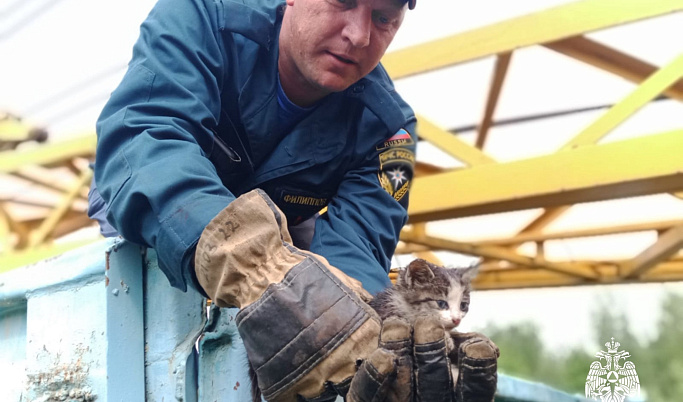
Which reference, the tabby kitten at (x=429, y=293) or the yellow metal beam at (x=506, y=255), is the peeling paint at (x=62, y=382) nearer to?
the tabby kitten at (x=429, y=293)

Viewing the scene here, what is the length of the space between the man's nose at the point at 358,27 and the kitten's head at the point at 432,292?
2.12ft

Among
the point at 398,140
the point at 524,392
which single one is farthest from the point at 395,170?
the point at 524,392

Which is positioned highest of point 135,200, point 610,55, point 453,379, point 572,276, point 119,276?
point 610,55

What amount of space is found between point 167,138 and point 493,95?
2.77m

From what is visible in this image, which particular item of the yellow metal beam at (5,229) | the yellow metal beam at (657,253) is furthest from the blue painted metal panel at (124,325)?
the yellow metal beam at (5,229)

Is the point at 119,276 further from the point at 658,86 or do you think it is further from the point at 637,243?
the point at 637,243

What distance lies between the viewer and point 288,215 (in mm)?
1688

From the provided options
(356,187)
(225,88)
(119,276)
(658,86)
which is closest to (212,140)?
(225,88)

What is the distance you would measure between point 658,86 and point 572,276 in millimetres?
2625

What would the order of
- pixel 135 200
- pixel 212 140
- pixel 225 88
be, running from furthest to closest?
pixel 225 88
pixel 212 140
pixel 135 200

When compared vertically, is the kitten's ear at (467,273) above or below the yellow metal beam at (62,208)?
below

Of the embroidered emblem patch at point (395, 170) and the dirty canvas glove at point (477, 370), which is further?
the embroidered emblem patch at point (395, 170)

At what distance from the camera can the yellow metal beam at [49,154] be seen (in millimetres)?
4801

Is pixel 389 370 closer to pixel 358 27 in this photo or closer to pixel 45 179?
pixel 358 27
